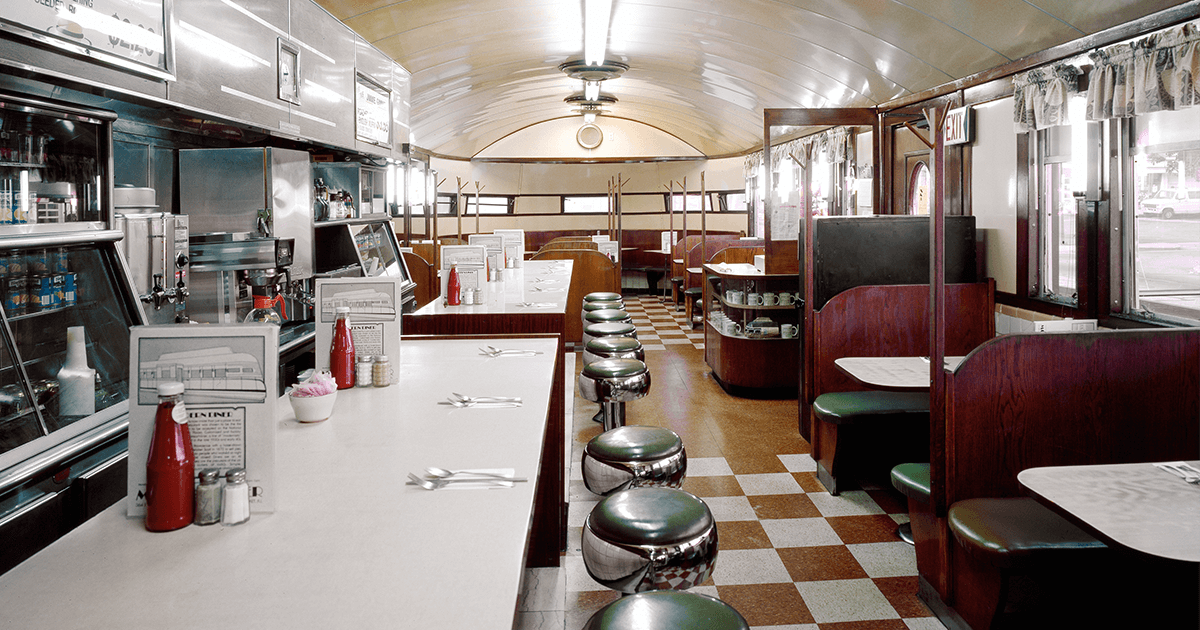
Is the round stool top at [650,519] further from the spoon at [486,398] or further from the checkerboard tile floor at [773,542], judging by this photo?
the checkerboard tile floor at [773,542]

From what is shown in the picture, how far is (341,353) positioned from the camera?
2354 mm

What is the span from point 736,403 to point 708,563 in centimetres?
447

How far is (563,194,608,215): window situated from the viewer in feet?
54.2

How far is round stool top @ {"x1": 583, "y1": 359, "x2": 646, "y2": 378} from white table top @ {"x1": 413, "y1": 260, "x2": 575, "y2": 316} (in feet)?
1.25

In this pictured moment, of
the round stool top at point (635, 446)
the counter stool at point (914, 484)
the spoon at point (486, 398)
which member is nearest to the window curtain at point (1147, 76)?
the counter stool at point (914, 484)

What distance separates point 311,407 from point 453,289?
2.57 m

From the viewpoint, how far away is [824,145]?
9.62 meters

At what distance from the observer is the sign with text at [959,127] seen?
236 inches

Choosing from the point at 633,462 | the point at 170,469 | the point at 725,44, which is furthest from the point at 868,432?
the point at 725,44

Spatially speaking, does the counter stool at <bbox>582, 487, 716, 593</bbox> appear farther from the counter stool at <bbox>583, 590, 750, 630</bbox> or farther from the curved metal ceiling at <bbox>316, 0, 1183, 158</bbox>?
the curved metal ceiling at <bbox>316, 0, 1183, 158</bbox>

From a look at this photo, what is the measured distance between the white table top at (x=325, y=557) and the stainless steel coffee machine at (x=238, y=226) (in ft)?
7.91

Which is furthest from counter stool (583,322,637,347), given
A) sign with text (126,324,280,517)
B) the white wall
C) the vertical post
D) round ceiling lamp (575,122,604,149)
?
round ceiling lamp (575,122,604,149)

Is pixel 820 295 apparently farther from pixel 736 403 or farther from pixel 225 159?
pixel 225 159

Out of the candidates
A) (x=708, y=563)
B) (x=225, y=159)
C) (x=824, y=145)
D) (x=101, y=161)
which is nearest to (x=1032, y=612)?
(x=708, y=563)
